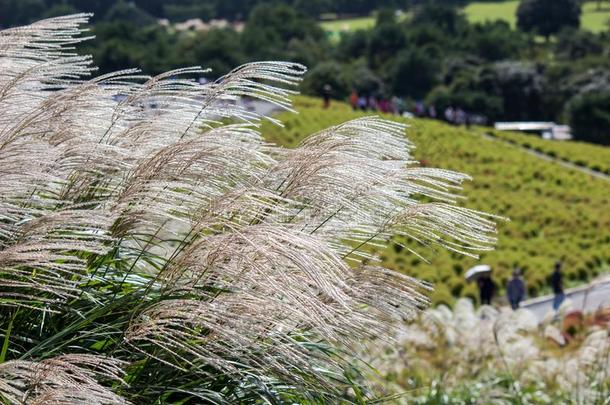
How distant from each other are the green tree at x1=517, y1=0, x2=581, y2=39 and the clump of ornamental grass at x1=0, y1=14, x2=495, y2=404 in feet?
266

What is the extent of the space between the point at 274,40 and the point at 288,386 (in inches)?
2261

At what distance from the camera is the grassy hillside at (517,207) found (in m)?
21.4

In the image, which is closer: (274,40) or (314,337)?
(314,337)

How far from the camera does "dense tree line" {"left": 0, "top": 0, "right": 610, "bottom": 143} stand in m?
46.0

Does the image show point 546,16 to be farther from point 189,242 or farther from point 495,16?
point 189,242

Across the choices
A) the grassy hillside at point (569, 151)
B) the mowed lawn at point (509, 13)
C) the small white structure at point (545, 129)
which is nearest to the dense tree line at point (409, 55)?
the small white structure at point (545, 129)

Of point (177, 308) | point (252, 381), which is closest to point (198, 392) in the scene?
point (252, 381)

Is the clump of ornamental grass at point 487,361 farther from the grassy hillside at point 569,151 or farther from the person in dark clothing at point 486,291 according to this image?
the grassy hillside at point 569,151

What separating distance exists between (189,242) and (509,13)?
315 ft

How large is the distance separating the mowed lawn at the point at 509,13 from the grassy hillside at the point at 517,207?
172ft

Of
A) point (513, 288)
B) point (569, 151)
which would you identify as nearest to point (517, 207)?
point (569, 151)

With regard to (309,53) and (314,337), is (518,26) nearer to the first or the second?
(309,53)

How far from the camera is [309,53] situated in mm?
57906

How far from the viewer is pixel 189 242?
3.12 metres
